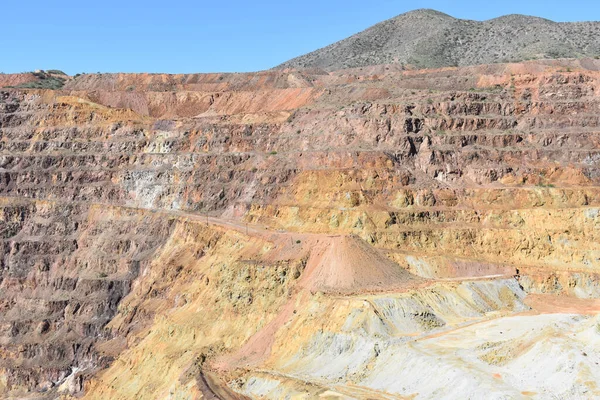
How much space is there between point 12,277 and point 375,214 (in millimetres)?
40506

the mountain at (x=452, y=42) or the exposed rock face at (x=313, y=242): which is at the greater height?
the mountain at (x=452, y=42)

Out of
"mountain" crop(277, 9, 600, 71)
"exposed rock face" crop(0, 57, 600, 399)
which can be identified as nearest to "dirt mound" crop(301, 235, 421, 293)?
"exposed rock face" crop(0, 57, 600, 399)

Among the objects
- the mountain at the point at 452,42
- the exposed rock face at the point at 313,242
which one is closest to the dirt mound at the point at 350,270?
the exposed rock face at the point at 313,242

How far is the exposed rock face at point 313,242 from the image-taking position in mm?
46938

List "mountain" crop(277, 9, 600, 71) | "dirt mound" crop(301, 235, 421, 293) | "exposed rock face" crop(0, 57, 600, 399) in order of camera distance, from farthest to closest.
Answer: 1. "mountain" crop(277, 9, 600, 71)
2. "dirt mound" crop(301, 235, 421, 293)
3. "exposed rock face" crop(0, 57, 600, 399)

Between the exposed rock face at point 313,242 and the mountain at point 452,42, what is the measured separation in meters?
41.0

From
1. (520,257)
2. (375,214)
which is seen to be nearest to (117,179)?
→ (375,214)

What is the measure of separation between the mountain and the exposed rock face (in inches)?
1613

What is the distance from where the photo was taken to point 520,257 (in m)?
67.2

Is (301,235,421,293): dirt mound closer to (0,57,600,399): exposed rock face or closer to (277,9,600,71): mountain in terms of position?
(0,57,600,399): exposed rock face

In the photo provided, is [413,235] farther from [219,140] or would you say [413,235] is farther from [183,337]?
[219,140]

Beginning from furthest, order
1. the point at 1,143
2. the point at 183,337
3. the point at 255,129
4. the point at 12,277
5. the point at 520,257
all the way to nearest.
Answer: the point at 1,143 → the point at 255,129 → the point at 12,277 → the point at 520,257 → the point at 183,337

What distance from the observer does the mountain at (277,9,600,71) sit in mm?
149375

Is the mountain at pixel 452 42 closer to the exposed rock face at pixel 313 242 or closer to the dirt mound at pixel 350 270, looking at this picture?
the exposed rock face at pixel 313 242
